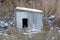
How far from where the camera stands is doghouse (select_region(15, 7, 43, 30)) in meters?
6.17

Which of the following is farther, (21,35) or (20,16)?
(20,16)

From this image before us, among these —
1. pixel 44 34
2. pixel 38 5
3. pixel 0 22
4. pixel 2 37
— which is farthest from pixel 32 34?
pixel 38 5

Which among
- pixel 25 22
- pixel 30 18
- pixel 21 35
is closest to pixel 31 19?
pixel 30 18

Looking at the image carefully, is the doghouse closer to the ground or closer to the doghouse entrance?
the doghouse entrance

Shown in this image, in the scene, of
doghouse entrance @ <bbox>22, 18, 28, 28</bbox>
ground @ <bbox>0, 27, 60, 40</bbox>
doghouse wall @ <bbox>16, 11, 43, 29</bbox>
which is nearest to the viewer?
ground @ <bbox>0, 27, 60, 40</bbox>

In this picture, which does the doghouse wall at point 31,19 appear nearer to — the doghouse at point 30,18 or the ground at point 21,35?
the doghouse at point 30,18

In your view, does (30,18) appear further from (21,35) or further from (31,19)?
(21,35)

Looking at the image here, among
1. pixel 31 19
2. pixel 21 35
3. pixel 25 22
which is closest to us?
pixel 21 35

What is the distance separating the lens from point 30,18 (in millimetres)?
6195

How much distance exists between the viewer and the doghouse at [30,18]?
617cm

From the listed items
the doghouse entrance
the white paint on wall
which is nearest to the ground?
the white paint on wall

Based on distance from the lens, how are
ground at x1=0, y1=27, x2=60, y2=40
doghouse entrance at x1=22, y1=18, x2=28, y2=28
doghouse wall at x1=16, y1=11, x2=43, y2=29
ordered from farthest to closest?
1. doghouse entrance at x1=22, y1=18, x2=28, y2=28
2. doghouse wall at x1=16, y1=11, x2=43, y2=29
3. ground at x1=0, y1=27, x2=60, y2=40

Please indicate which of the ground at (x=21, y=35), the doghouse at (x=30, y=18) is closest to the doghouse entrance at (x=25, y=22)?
the doghouse at (x=30, y=18)

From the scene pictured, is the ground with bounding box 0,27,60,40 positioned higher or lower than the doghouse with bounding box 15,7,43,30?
lower
